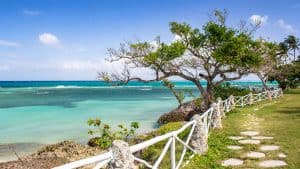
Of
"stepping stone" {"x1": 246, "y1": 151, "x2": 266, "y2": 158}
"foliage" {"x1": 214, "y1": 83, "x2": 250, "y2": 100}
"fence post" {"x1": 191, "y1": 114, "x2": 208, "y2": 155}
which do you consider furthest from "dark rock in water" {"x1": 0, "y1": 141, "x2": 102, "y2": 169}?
"foliage" {"x1": 214, "y1": 83, "x2": 250, "y2": 100}

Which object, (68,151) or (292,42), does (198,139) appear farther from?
(292,42)

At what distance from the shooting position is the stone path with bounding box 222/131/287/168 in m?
8.91

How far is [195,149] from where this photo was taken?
33.6 ft

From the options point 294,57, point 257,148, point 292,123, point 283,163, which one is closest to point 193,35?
point 292,123

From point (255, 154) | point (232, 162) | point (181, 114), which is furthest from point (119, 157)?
point (181, 114)

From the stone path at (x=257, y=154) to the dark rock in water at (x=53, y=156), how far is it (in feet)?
23.3

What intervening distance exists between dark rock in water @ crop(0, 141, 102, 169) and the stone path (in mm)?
7097

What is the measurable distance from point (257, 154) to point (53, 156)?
9655 millimetres

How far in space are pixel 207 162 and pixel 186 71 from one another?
14.2 metres

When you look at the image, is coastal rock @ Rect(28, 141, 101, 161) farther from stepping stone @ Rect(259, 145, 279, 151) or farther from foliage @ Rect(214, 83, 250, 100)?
foliage @ Rect(214, 83, 250, 100)

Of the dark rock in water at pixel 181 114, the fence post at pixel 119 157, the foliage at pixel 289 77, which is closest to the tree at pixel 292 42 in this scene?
the foliage at pixel 289 77

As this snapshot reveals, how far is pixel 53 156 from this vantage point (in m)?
16.0

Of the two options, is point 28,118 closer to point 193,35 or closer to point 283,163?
point 193,35

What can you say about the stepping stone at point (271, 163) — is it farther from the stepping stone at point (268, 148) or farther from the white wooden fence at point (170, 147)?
the white wooden fence at point (170, 147)
